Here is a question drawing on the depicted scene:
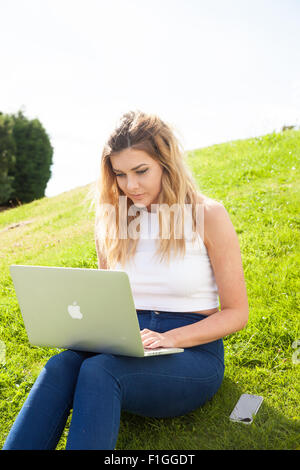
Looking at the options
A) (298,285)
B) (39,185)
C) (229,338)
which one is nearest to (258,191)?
(298,285)

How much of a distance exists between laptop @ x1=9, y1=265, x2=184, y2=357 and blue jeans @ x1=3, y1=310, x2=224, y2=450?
0.09 metres

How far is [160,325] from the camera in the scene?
241 centimetres

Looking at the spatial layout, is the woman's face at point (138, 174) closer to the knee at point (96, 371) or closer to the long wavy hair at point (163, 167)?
the long wavy hair at point (163, 167)

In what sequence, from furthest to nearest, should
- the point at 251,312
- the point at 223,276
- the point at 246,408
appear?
the point at 251,312 < the point at 246,408 < the point at 223,276

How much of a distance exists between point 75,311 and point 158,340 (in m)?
0.41

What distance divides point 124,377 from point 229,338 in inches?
60.7

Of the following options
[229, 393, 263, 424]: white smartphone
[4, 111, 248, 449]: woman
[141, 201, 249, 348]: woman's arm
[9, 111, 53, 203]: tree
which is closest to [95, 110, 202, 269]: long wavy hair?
[4, 111, 248, 449]: woman

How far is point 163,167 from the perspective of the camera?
2.50 meters

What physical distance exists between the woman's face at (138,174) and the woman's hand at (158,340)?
0.73 metres

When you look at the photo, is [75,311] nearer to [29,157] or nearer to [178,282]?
[178,282]

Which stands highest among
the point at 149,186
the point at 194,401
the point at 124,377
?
the point at 149,186

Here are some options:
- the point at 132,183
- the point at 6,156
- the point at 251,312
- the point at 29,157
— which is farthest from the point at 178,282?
the point at 29,157

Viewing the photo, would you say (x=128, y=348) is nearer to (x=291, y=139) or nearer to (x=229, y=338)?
(x=229, y=338)
